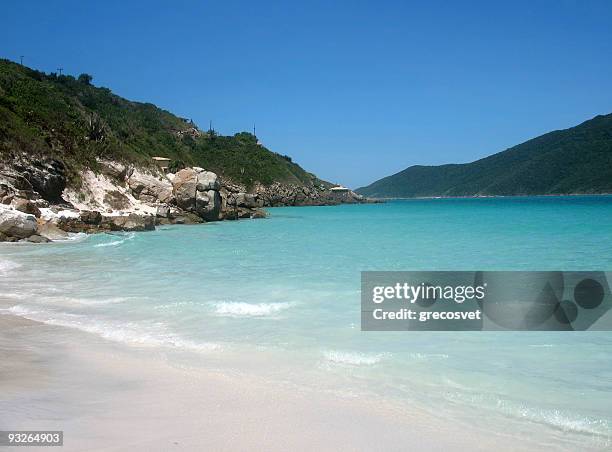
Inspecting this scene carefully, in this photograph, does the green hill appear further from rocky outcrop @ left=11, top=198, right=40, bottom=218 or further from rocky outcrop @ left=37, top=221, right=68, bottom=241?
rocky outcrop @ left=37, top=221, right=68, bottom=241

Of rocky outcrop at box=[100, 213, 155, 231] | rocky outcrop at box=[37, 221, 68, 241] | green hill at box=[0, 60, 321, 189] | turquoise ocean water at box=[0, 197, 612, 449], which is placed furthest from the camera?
green hill at box=[0, 60, 321, 189]

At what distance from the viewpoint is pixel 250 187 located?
281 ft

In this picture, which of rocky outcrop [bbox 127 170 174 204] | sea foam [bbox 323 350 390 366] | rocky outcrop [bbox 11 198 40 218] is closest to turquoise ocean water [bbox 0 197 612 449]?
sea foam [bbox 323 350 390 366]

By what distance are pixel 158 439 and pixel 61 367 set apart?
2297 millimetres

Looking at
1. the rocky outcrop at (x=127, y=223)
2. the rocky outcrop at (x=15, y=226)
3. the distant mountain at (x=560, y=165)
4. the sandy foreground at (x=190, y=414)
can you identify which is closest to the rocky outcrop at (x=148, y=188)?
the rocky outcrop at (x=127, y=223)

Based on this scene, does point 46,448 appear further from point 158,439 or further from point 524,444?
point 524,444

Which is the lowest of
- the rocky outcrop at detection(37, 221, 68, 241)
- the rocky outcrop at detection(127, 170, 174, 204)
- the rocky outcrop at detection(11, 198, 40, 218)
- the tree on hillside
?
the rocky outcrop at detection(37, 221, 68, 241)

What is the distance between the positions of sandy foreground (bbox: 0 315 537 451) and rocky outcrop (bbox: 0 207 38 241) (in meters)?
16.9

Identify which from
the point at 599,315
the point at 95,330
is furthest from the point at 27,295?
the point at 599,315

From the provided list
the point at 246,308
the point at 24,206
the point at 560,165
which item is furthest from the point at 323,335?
the point at 560,165

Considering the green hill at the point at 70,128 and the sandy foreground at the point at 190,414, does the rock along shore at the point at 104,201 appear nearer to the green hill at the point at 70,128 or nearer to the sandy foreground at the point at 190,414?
the green hill at the point at 70,128

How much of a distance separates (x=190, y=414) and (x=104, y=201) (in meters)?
32.2

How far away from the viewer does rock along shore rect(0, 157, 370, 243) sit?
2292 centimetres

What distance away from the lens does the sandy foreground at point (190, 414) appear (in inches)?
146
